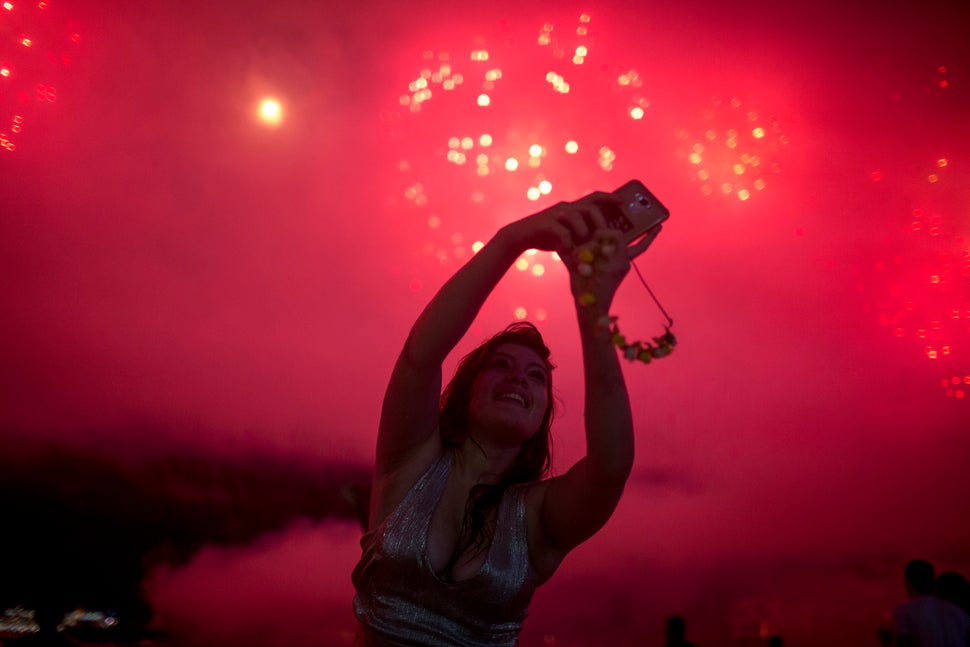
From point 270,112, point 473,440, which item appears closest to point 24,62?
point 270,112

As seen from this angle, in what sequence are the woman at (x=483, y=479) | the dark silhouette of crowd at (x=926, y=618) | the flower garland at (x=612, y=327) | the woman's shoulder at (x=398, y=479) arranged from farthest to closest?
the dark silhouette of crowd at (x=926, y=618)
the woman's shoulder at (x=398, y=479)
the woman at (x=483, y=479)
the flower garland at (x=612, y=327)

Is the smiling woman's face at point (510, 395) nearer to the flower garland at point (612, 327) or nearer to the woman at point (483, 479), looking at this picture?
the woman at point (483, 479)

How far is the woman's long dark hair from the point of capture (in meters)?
1.63

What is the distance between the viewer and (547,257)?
18.3 feet

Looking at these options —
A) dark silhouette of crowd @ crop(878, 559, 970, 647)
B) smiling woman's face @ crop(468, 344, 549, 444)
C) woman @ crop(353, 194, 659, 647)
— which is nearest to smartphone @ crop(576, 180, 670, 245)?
woman @ crop(353, 194, 659, 647)

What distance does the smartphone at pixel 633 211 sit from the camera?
4.21ft

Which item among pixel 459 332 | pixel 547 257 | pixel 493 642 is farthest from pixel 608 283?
pixel 547 257

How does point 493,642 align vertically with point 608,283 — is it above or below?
below

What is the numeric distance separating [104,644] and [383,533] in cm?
500

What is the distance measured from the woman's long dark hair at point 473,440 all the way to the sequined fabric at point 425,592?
11cm

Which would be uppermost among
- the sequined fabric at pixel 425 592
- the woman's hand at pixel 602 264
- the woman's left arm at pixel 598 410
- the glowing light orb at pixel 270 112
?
the glowing light orb at pixel 270 112

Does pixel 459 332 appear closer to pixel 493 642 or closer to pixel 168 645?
pixel 493 642

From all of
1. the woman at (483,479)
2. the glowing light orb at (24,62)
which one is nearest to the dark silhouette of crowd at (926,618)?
the woman at (483,479)

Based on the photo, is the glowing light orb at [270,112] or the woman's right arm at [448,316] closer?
the woman's right arm at [448,316]
